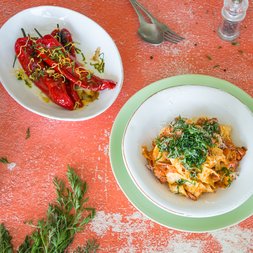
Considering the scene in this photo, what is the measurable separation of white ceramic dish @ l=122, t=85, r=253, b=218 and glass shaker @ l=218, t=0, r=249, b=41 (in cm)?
31

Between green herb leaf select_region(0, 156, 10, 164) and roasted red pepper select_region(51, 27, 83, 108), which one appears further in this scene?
roasted red pepper select_region(51, 27, 83, 108)

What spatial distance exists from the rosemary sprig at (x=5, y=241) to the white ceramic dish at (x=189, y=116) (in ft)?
1.39

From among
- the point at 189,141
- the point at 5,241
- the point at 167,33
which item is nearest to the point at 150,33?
the point at 167,33

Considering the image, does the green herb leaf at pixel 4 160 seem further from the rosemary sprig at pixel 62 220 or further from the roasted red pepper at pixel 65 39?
the roasted red pepper at pixel 65 39

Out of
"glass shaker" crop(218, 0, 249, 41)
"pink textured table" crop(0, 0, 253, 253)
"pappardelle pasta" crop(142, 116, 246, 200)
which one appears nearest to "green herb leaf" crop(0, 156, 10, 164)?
"pink textured table" crop(0, 0, 253, 253)

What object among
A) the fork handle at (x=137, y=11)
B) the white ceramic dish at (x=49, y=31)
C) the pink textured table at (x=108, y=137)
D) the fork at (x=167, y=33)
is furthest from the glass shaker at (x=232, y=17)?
the white ceramic dish at (x=49, y=31)

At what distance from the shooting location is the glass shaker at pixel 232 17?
5.48 feet

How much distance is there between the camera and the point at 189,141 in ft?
4.62

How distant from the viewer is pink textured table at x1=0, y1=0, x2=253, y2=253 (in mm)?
1500

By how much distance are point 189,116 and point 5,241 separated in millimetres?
673

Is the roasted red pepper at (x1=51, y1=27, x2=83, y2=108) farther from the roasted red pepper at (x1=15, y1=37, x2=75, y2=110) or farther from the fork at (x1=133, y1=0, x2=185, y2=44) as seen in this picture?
the fork at (x1=133, y1=0, x2=185, y2=44)

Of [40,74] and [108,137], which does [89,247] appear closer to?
[108,137]

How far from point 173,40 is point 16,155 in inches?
26.3

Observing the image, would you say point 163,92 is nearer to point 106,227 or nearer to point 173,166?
point 173,166
